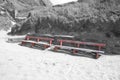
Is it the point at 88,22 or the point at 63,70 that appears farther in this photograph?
the point at 88,22

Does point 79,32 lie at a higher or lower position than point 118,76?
higher

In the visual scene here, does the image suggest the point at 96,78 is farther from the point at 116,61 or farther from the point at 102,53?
the point at 102,53

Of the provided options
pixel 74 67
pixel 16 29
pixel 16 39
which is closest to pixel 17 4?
pixel 16 29

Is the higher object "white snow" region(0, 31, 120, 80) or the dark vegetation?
→ the dark vegetation

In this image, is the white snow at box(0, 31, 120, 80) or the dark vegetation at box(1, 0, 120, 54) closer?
the white snow at box(0, 31, 120, 80)

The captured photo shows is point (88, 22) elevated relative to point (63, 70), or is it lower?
elevated

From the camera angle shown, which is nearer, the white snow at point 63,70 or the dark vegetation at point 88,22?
the white snow at point 63,70

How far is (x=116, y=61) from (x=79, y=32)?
3.30m

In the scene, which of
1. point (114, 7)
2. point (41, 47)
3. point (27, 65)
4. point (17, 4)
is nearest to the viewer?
point (27, 65)

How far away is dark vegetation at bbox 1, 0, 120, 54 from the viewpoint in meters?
7.46

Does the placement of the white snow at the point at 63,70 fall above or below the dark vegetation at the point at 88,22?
below

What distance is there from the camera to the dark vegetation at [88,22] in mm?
7461

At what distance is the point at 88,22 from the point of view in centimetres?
854

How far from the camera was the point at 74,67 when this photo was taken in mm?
5535
